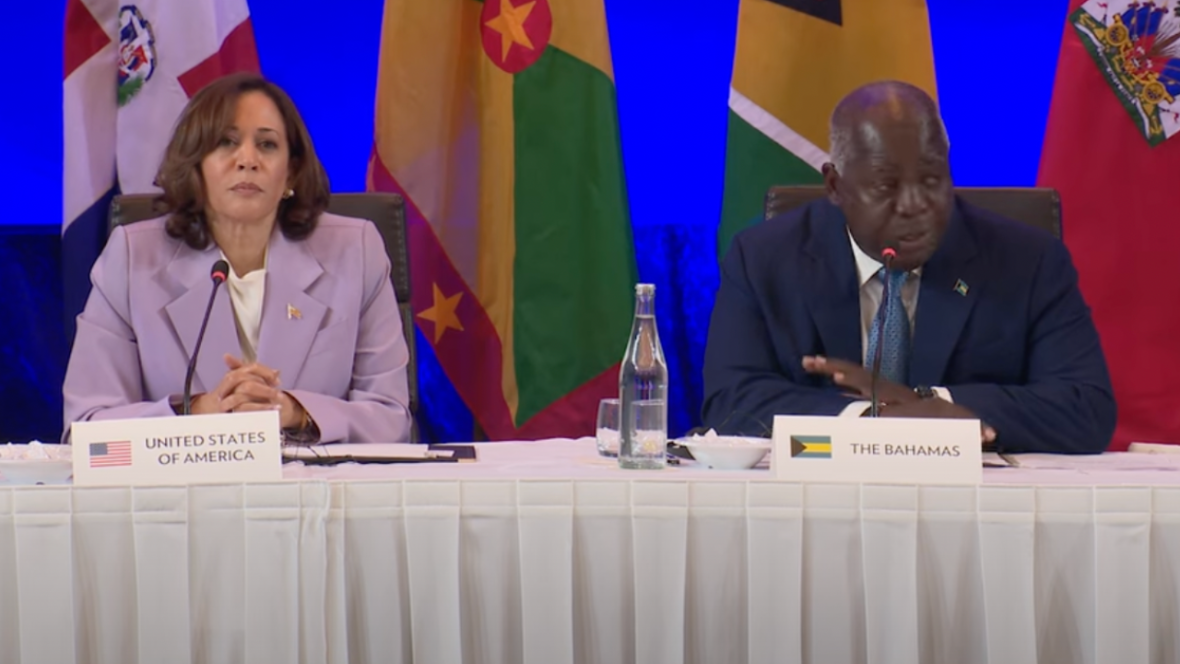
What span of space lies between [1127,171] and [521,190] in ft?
5.49

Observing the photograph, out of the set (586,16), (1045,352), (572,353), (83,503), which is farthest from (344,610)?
(586,16)

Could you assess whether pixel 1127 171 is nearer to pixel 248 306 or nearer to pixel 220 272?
pixel 248 306

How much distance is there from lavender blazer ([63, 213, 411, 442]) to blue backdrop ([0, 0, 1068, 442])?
1.42m

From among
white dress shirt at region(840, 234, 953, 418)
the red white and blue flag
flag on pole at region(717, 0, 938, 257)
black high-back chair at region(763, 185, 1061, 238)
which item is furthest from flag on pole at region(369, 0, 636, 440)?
white dress shirt at region(840, 234, 953, 418)

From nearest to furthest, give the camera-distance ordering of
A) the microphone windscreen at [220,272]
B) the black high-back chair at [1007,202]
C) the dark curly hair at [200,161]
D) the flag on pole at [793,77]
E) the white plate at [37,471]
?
the white plate at [37,471] < the microphone windscreen at [220,272] < the dark curly hair at [200,161] < the black high-back chair at [1007,202] < the flag on pole at [793,77]

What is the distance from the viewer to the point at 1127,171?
359 cm

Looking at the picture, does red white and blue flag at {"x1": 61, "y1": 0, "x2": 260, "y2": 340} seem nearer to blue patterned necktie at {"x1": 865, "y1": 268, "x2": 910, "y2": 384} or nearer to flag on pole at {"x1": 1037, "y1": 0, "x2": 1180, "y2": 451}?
blue patterned necktie at {"x1": 865, "y1": 268, "x2": 910, "y2": 384}

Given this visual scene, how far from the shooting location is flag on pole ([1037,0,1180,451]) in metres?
3.58

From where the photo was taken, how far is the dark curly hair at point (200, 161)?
8.65 feet

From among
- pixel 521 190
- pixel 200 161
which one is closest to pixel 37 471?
pixel 200 161

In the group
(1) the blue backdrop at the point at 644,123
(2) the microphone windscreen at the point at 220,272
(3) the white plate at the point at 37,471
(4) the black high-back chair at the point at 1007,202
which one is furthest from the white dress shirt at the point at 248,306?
(1) the blue backdrop at the point at 644,123

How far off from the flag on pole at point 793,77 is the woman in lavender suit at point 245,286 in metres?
1.24

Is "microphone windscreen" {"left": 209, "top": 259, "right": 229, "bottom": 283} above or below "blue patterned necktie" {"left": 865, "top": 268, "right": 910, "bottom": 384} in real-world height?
above

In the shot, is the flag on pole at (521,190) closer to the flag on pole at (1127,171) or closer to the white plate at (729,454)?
the flag on pole at (1127,171)
